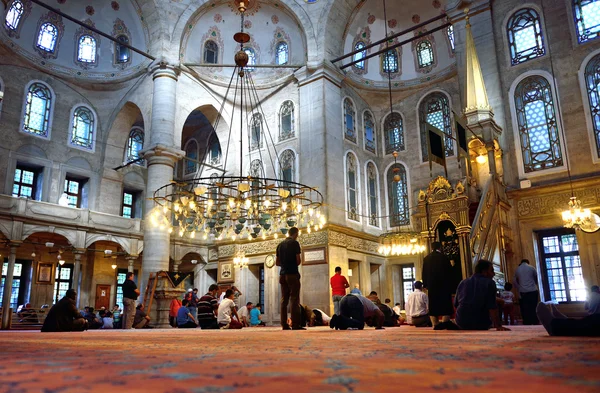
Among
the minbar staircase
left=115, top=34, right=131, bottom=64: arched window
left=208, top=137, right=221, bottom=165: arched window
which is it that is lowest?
the minbar staircase

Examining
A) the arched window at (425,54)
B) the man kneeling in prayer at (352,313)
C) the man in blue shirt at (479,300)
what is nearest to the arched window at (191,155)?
the arched window at (425,54)

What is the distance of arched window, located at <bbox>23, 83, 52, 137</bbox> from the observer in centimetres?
1695

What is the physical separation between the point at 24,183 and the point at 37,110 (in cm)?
273

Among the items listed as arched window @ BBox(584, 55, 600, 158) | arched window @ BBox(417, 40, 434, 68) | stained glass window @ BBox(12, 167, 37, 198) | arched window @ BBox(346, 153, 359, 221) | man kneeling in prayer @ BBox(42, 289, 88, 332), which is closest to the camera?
man kneeling in prayer @ BBox(42, 289, 88, 332)

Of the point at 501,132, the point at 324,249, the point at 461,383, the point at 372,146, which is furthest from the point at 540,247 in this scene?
the point at 461,383

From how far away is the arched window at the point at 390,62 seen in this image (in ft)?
60.7

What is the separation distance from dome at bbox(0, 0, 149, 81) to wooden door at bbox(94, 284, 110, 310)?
8.23 meters

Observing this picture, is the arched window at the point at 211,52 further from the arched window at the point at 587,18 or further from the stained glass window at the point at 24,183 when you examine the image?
the arched window at the point at 587,18

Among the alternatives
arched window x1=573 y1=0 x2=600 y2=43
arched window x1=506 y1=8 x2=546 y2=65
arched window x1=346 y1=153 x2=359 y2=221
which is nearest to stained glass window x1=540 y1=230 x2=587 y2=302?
arched window x1=506 y1=8 x2=546 y2=65

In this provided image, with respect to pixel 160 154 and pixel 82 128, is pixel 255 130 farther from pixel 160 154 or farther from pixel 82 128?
pixel 82 128

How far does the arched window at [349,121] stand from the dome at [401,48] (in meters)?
1.10

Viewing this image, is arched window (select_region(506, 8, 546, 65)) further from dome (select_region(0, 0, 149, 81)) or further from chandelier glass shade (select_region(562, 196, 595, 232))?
dome (select_region(0, 0, 149, 81))

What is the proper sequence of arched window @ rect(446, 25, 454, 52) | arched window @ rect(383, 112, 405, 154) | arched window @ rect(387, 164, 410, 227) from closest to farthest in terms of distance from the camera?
arched window @ rect(446, 25, 454, 52), arched window @ rect(387, 164, 410, 227), arched window @ rect(383, 112, 405, 154)

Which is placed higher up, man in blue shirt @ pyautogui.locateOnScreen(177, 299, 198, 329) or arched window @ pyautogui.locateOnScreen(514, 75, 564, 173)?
arched window @ pyautogui.locateOnScreen(514, 75, 564, 173)
